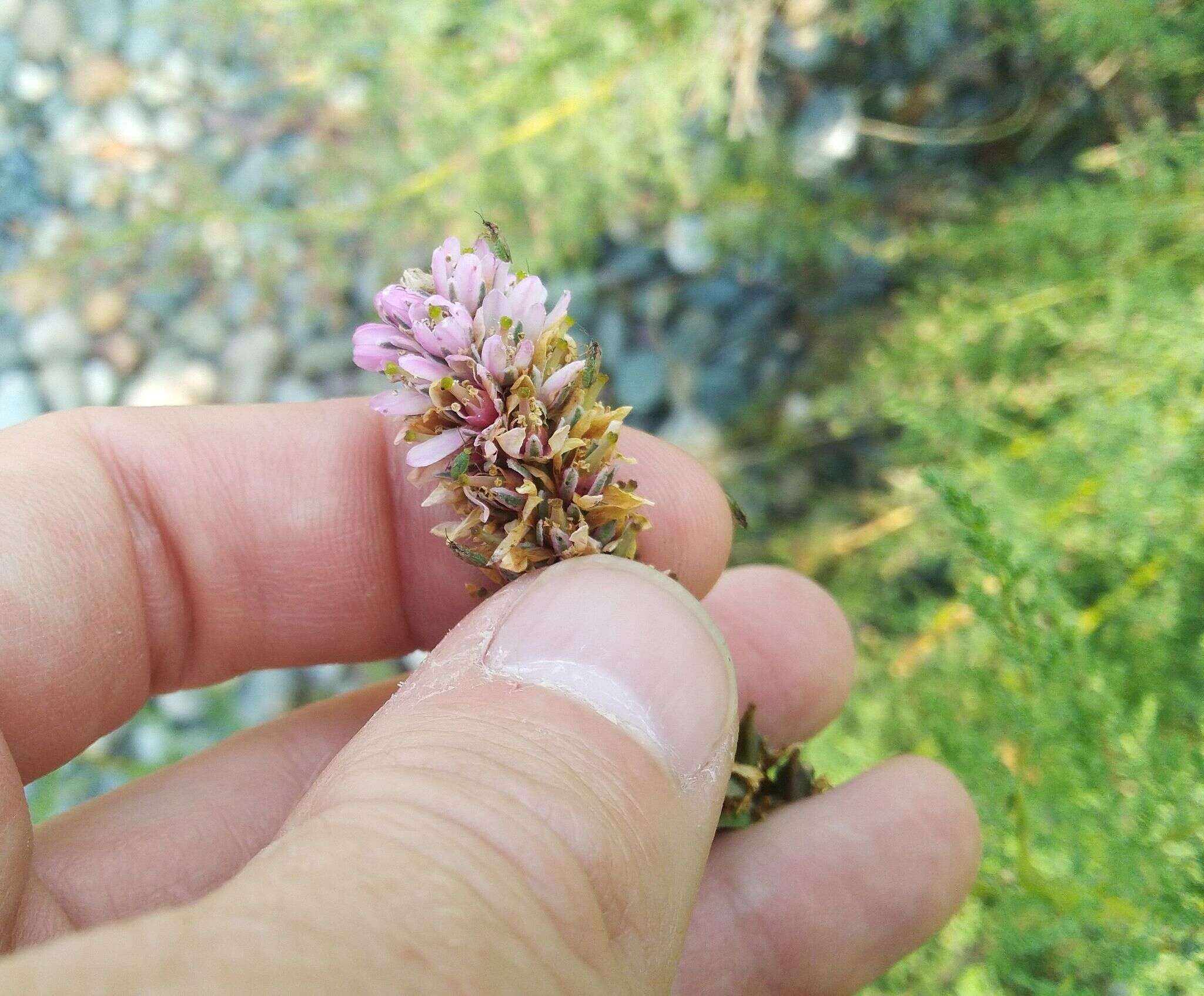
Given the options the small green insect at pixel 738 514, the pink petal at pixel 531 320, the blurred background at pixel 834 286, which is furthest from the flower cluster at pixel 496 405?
the blurred background at pixel 834 286

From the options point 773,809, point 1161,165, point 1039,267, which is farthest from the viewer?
point 1039,267

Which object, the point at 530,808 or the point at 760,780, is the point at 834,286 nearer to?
the point at 760,780

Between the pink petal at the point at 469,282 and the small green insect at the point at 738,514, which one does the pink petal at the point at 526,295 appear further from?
the small green insect at the point at 738,514

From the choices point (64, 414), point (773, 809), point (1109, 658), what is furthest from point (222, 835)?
point (1109, 658)

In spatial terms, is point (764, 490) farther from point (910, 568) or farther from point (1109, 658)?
point (1109, 658)

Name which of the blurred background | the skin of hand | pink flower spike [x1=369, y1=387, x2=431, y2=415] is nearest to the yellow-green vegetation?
the blurred background

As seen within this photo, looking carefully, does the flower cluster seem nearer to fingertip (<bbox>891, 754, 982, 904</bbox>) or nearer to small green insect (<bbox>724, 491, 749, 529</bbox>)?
small green insect (<bbox>724, 491, 749, 529</bbox>)
